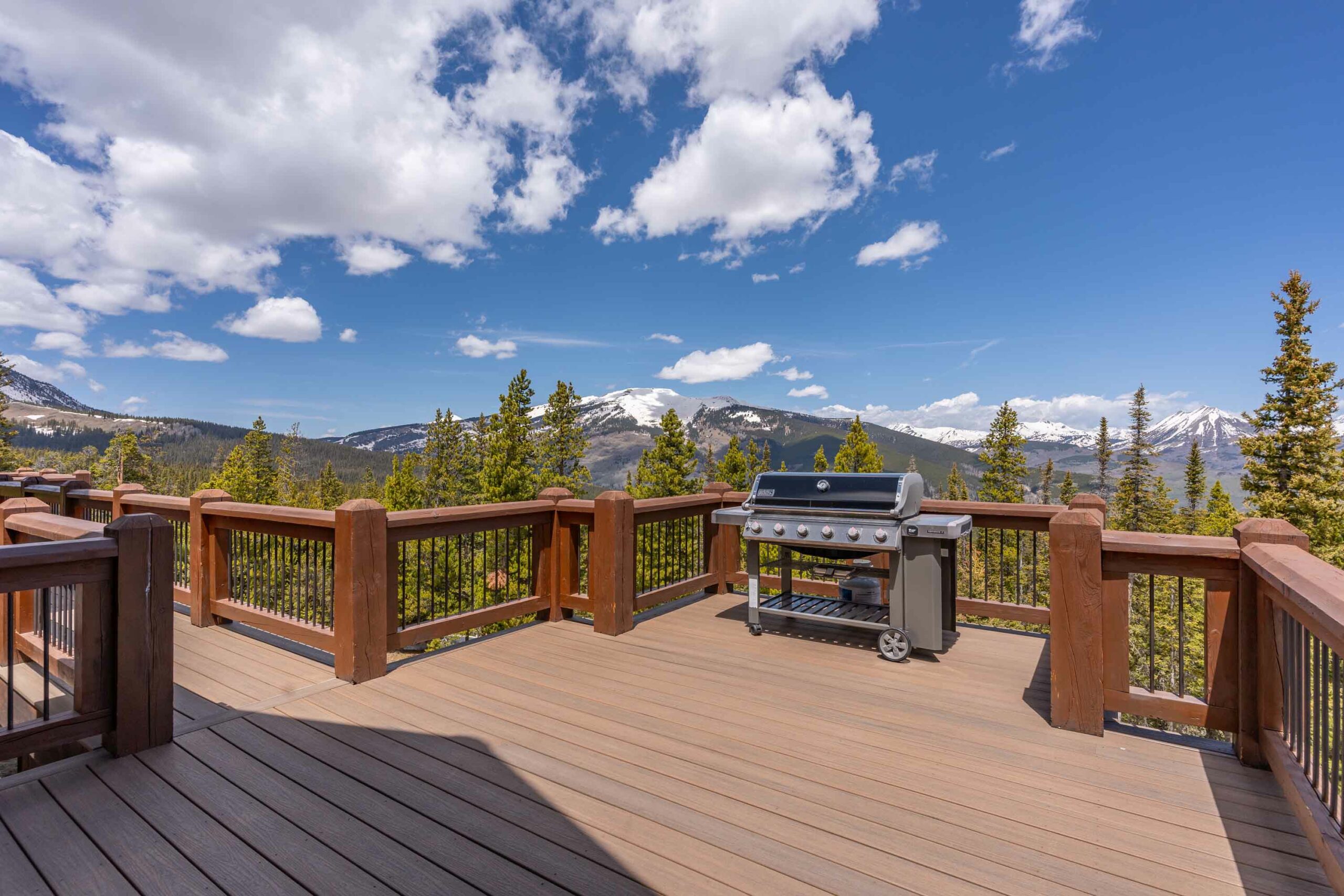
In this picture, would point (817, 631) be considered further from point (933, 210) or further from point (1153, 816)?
point (933, 210)

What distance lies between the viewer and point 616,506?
4383 millimetres

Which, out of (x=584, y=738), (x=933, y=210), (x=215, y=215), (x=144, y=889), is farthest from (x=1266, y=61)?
(x=215, y=215)

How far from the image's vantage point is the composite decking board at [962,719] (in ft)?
7.71

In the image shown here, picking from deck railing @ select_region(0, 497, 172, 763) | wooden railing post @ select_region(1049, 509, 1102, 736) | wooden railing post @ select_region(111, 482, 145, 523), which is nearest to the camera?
deck railing @ select_region(0, 497, 172, 763)

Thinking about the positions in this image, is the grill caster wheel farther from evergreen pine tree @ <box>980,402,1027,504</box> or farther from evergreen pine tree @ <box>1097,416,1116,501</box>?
evergreen pine tree @ <box>1097,416,1116,501</box>

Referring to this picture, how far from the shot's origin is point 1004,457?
3139 cm

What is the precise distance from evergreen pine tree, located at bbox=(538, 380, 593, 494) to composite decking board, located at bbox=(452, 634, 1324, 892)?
2884cm

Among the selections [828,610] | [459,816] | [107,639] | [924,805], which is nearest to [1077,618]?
[924,805]

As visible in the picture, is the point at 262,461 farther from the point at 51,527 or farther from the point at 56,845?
the point at 56,845

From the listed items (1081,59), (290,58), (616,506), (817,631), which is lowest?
(817,631)

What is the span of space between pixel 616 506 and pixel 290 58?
8.96 m

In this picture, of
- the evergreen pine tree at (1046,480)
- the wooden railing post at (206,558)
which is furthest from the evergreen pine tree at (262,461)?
the evergreen pine tree at (1046,480)

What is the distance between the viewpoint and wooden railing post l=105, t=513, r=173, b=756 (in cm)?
247

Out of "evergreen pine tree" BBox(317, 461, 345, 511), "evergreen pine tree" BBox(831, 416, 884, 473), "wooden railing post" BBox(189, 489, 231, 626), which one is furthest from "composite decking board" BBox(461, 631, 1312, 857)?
"evergreen pine tree" BBox(317, 461, 345, 511)
